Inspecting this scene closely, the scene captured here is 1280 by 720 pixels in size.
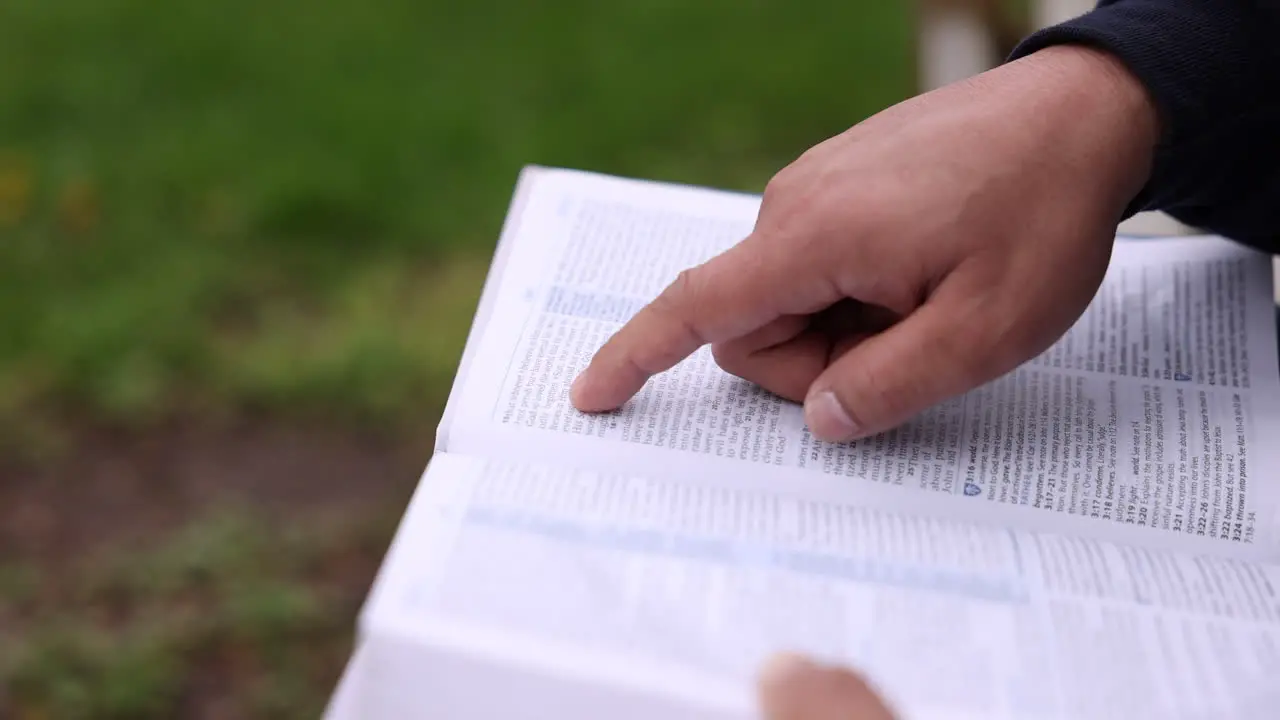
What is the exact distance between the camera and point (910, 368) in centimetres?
61

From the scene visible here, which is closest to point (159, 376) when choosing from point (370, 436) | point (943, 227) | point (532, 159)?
point (370, 436)

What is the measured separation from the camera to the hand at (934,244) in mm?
605

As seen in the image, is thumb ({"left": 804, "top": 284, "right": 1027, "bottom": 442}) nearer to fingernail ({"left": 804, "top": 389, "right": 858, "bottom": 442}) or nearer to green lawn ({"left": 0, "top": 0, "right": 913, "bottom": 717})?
fingernail ({"left": 804, "top": 389, "right": 858, "bottom": 442})

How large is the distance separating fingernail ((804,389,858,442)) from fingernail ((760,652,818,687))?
17 centimetres

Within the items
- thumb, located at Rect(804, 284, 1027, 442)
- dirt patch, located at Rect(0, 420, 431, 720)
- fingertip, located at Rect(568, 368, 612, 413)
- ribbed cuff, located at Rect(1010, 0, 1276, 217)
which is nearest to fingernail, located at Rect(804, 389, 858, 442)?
thumb, located at Rect(804, 284, 1027, 442)

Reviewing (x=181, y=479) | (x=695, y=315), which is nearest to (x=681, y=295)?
(x=695, y=315)

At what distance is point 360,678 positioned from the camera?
51 centimetres

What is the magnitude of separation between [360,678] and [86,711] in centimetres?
75

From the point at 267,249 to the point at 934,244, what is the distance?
1128mm

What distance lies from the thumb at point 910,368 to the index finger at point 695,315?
0.15 ft

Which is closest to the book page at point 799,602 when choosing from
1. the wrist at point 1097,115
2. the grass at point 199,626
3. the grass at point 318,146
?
the wrist at point 1097,115

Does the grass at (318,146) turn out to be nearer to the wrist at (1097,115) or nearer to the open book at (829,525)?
the open book at (829,525)

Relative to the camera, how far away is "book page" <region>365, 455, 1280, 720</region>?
1.65 feet

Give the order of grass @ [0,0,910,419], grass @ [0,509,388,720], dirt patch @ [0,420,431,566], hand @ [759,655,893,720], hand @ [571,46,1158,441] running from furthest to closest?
grass @ [0,0,910,419] → dirt patch @ [0,420,431,566] → grass @ [0,509,388,720] → hand @ [571,46,1158,441] → hand @ [759,655,893,720]
